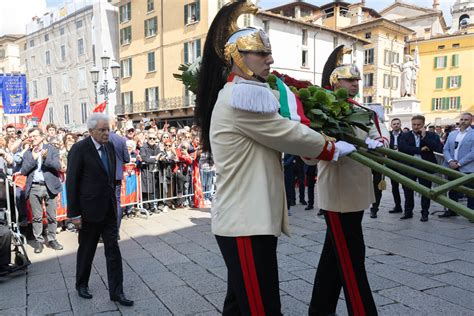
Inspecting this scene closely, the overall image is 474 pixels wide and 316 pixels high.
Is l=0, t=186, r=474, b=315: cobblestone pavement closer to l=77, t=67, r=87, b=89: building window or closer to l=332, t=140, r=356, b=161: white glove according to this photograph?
l=332, t=140, r=356, b=161: white glove

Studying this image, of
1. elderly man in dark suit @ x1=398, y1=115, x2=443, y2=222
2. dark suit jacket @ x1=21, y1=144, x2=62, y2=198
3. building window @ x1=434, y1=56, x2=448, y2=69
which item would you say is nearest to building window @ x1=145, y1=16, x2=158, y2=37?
elderly man in dark suit @ x1=398, y1=115, x2=443, y2=222

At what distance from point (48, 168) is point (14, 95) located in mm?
8433

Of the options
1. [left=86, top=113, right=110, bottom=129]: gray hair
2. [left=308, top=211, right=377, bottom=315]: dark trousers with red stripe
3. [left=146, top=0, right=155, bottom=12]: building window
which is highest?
[left=146, top=0, right=155, bottom=12]: building window

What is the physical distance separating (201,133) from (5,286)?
347cm

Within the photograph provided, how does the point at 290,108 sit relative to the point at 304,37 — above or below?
below

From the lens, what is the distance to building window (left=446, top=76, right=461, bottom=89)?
4691cm

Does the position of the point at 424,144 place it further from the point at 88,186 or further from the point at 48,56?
the point at 48,56

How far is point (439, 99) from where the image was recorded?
48.2 metres

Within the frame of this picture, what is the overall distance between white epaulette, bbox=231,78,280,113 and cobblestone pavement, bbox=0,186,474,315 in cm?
222

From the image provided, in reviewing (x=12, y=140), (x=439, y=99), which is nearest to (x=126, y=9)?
(x=12, y=140)

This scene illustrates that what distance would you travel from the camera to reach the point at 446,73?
47594mm

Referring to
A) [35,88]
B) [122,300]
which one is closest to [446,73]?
[35,88]

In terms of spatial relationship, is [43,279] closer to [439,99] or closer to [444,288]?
[444,288]

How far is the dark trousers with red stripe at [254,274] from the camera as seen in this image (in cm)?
216
